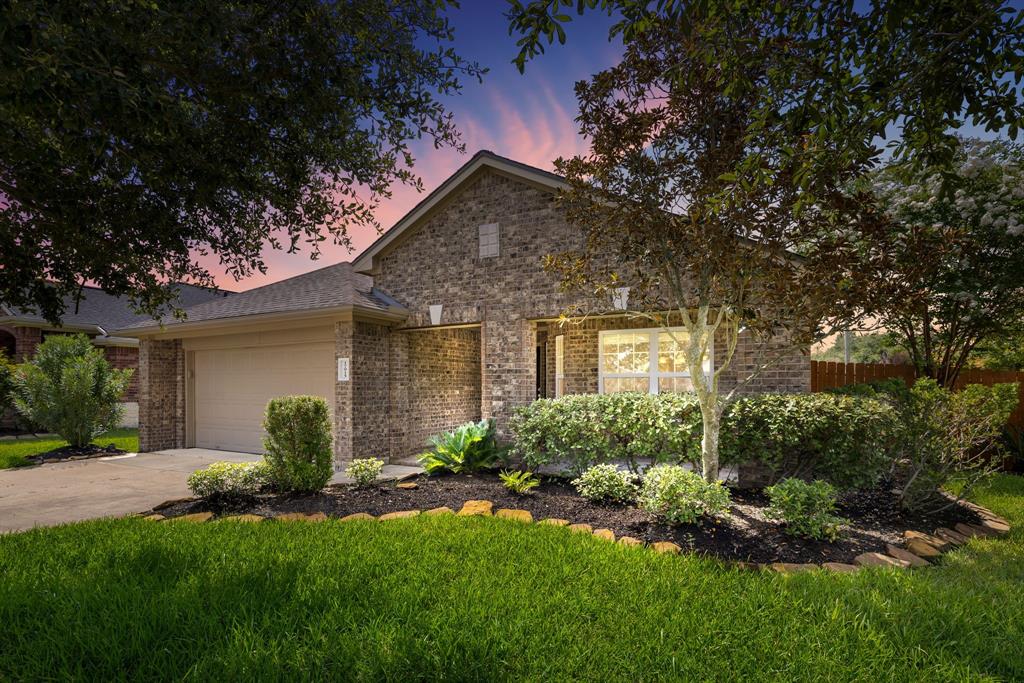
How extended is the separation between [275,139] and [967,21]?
569 cm

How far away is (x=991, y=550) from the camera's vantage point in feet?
15.6

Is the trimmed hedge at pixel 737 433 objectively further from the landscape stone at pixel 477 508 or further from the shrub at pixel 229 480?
the shrub at pixel 229 480

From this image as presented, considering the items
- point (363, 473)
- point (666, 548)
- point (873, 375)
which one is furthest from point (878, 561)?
point (873, 375)

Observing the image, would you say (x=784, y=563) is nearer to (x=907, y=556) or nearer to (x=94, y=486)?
(x=907, y=556)

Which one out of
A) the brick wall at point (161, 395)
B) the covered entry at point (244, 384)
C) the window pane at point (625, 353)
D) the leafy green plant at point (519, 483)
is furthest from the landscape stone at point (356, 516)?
the brick wall at point (161, 395)

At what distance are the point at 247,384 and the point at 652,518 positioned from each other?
9.68m

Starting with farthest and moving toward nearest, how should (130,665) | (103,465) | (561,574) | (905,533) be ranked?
1. (103,465)
2. (905,533)
3. (561,574)
4. (130,665)

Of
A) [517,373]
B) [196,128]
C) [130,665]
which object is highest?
[196,128]

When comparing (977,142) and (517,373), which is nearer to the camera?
(517,373)

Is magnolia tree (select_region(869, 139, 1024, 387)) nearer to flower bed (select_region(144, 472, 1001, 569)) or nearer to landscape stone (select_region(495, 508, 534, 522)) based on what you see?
flower bed (select_region(144, 472, 1001, 569))

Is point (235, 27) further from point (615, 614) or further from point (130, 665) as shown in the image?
point (615, 614)

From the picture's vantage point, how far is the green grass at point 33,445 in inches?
410

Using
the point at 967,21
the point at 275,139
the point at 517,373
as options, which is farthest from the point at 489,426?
the point at 967,21

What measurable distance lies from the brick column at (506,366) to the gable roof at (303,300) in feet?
6.59
